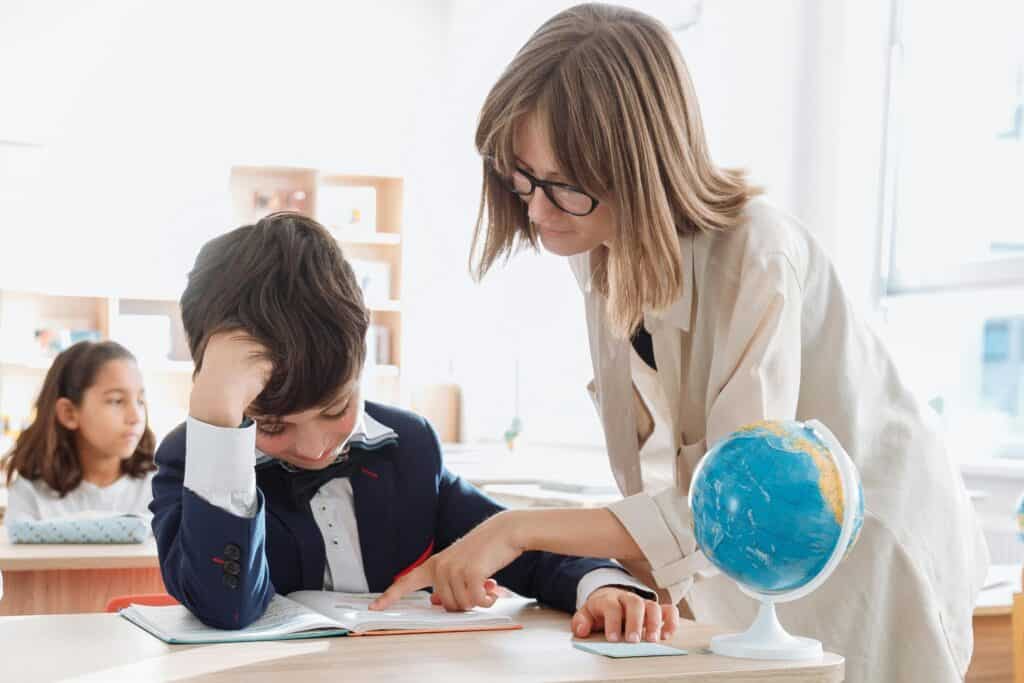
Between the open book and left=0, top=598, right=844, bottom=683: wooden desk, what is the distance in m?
0.02

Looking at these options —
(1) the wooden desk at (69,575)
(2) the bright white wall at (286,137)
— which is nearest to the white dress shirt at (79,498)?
(1) the wooden desk at (69,575)

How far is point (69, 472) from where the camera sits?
136 inches

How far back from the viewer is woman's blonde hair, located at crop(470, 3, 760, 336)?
1.34 m

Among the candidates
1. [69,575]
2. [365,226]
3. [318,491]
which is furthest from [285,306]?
[365,226]

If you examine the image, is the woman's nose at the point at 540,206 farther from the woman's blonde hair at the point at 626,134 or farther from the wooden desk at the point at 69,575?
the wooden desk at the point at 69,575

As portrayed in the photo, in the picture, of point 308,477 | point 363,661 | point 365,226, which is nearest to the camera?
point 363,661

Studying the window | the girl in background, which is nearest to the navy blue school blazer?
the girl in background

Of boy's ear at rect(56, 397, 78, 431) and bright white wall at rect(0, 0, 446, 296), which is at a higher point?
bright white wall at rect(0, 0, 446, 296)

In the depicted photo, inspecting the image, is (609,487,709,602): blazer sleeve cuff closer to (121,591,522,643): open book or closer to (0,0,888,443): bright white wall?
(121,591,522,643): open book

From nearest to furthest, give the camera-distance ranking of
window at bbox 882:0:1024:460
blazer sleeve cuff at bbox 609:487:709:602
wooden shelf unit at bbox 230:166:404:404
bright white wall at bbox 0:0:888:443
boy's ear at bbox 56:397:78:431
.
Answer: blazer sleeve cuff at bbox 609:487:709:602 → boy's ear at bbox 56:397:78:431 → window at bbox 882:0:1024:460 → bright white wall at bbox 0:0:888:443 → wooden shelf unit at bbox 230:166:404:404

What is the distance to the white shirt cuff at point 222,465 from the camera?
1206 millimetres

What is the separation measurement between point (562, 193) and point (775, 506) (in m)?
0.46

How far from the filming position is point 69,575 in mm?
2553

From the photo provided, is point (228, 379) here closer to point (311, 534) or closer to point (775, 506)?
point (311, 534)
